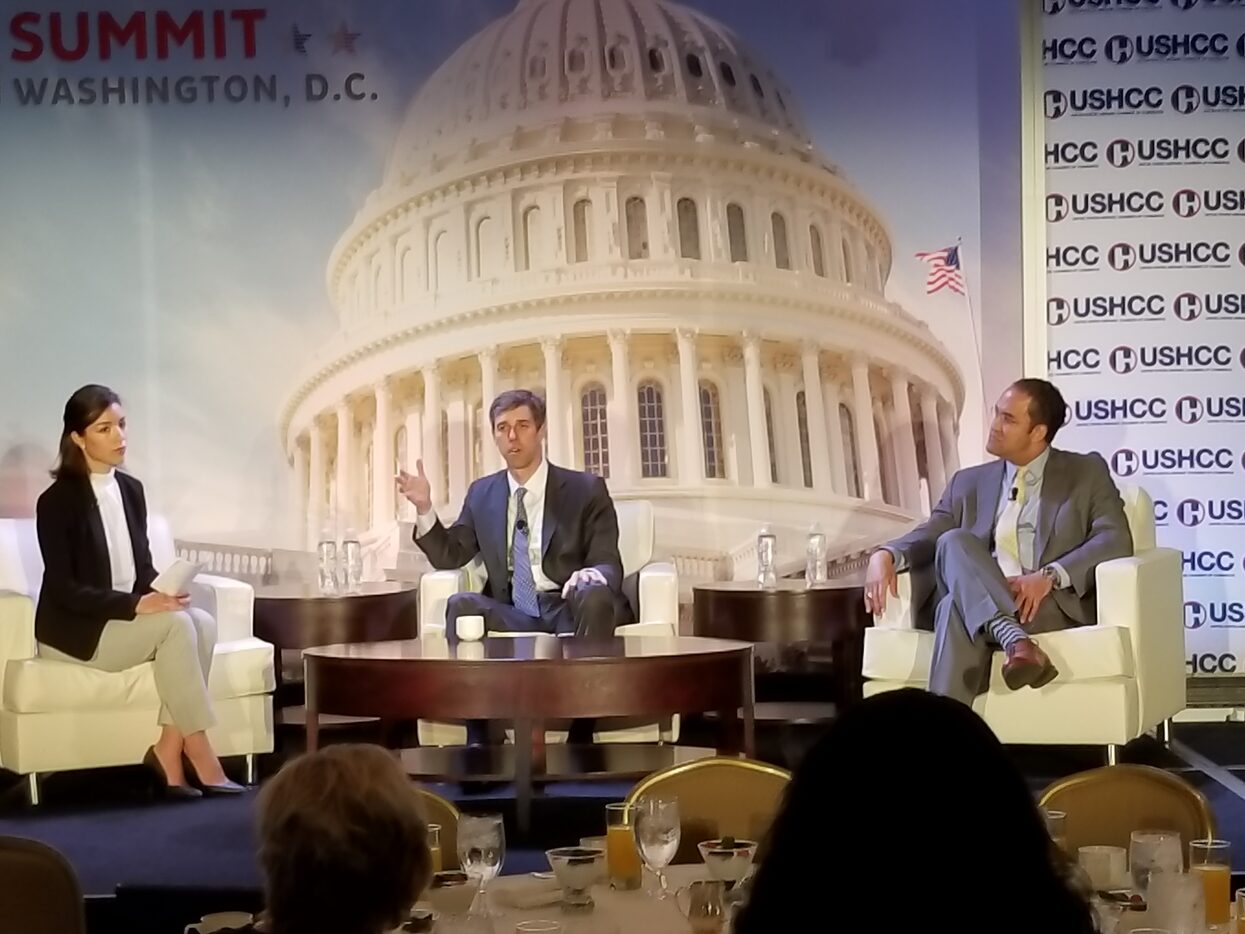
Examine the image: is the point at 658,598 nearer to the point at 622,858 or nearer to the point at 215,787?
the point at 215,787

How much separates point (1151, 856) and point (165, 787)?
10.9 ft

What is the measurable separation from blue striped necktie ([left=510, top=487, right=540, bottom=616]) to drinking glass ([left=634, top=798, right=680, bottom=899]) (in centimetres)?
298

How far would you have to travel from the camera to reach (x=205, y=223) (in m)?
5.82

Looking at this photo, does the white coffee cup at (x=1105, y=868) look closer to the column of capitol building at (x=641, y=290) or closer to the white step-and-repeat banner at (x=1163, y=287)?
the column of capitol building at (x=641, y=290)

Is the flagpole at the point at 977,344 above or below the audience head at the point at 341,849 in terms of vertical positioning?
above

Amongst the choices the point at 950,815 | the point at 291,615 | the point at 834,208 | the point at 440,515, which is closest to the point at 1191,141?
the point at 834,208

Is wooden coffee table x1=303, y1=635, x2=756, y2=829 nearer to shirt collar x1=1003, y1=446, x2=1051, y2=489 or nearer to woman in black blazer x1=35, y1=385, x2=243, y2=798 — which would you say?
woman in black blazer x1=35, y1=385, x2=243, y2=798

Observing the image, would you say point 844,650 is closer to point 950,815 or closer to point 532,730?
point 532,730

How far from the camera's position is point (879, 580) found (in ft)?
14.5

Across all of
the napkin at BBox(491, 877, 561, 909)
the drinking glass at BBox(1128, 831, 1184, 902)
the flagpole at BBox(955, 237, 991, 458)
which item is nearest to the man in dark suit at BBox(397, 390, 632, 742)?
the flagpole at BBox(955, 237, 991, 458)

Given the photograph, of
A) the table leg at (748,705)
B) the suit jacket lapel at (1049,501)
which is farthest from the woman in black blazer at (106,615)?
the suit jacket lapel at (1049,501)

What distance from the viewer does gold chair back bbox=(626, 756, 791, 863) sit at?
224cm

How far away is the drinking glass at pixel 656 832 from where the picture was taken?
1802 mm

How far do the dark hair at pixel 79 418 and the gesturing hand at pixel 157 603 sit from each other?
0.44m
